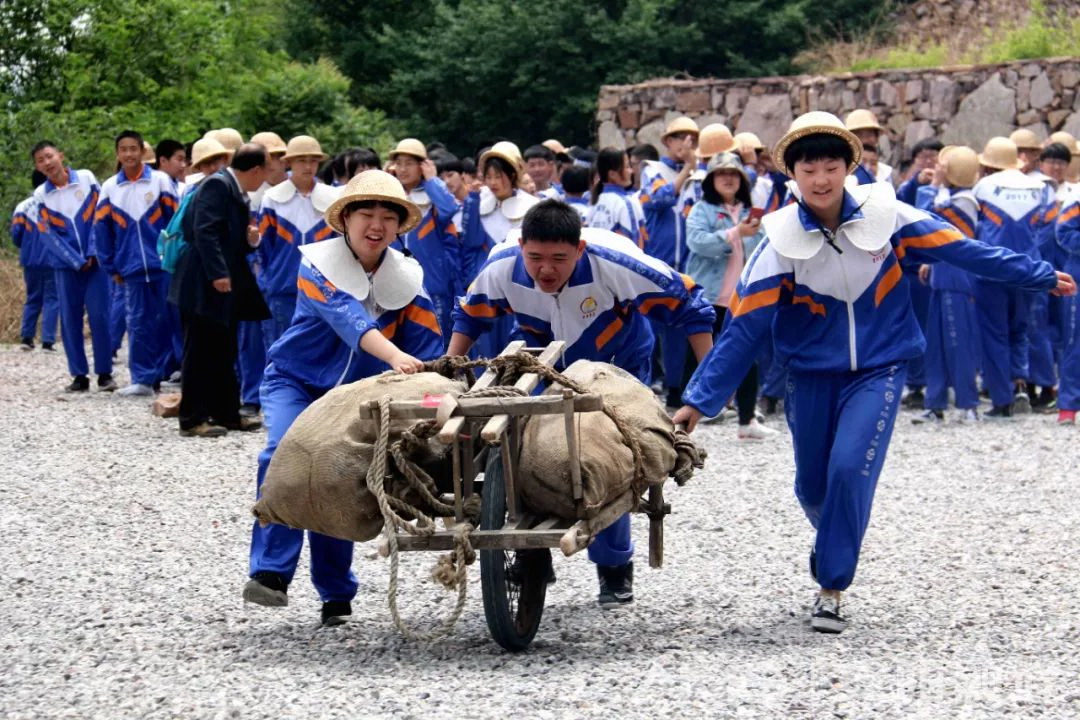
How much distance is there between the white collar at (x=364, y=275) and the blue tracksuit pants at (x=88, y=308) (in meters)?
8.74

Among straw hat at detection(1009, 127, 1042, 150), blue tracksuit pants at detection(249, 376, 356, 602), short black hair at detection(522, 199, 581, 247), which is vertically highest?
straw hat at detection(1009, 127, 1042, 150)

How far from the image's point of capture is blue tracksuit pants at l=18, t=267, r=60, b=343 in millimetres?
17594

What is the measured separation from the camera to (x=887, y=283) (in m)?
6.22

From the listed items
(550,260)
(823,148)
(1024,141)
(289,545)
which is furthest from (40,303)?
(823,148)

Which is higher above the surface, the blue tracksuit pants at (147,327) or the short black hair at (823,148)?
the short black hair at (823,148)

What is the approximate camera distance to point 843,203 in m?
6.24

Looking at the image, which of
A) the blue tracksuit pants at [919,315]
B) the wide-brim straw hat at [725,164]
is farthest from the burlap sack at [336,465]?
the blue tracksuit pants at [919,315]

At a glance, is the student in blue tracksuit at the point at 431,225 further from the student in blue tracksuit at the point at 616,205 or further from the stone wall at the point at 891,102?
the stone wall at the point at 891,102

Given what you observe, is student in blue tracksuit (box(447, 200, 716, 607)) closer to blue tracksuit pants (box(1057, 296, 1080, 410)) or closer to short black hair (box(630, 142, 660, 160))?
blue tracksuit pants (box(1057, 296, 1080, 410))

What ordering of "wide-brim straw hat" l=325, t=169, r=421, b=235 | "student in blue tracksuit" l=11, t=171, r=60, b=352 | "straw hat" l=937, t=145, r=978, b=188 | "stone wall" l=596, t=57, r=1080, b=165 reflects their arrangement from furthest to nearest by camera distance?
"stone wall" l=596, t=57, r=1080, b=165 < "student in blue tracksuit" l=11, t=171, r=60, b=352 < "straw hat" l=937, t=145, r=978, b=188 < "wide-brim straw hat" l=325, t=169, r=421, b=235

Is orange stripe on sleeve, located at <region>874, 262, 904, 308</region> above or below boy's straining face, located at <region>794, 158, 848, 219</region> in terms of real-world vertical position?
below

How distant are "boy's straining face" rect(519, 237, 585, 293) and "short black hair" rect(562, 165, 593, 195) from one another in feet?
22.6

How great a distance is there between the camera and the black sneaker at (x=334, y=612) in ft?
21.0

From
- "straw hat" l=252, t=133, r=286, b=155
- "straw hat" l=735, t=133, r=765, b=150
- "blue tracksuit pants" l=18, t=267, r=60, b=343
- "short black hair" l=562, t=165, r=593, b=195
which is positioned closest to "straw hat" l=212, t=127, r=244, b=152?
"straw hat" l=252, t=133, r=286, b=155
